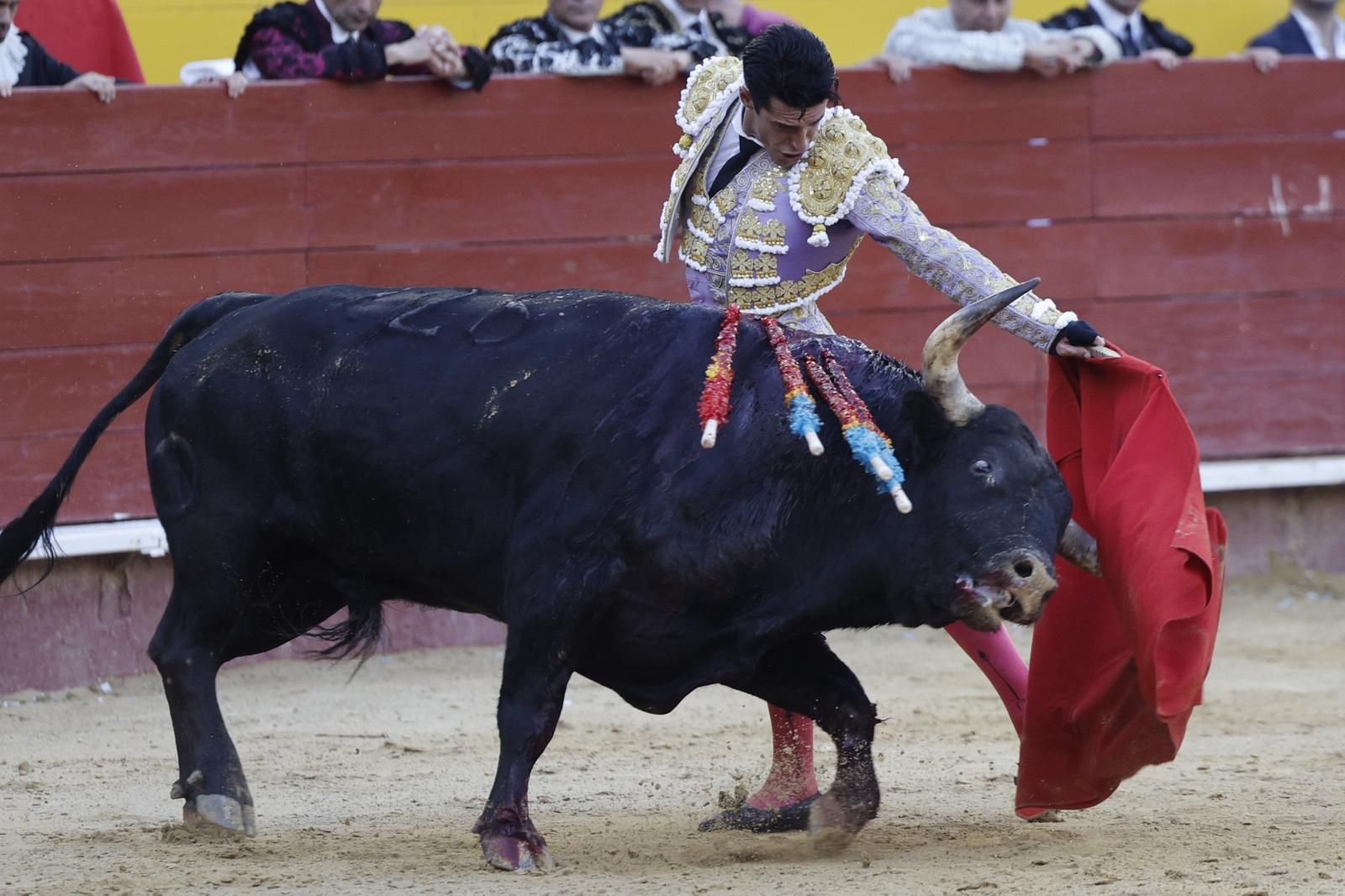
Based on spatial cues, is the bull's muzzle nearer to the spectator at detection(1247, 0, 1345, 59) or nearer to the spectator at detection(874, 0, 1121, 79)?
the spectator at detection(874, 0, 1121, 79)

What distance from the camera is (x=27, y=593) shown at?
5340mm

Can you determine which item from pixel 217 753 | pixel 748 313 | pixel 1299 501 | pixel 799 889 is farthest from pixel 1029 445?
pixel 1299 501

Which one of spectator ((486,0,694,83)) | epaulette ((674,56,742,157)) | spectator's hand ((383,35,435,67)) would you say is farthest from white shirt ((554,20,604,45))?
epaulette ((674,56,742,157))

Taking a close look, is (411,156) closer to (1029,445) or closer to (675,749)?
(675,749)

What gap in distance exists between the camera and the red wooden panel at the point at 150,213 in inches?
210

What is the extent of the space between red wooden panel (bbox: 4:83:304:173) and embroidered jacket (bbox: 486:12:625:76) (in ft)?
2.09

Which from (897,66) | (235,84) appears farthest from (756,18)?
(235,84)

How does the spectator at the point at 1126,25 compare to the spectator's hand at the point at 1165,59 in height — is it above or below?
above

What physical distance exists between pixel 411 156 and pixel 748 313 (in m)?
2.29

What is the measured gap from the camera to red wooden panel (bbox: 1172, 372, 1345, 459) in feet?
21.5

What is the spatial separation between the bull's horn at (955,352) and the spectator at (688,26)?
8.59 ft

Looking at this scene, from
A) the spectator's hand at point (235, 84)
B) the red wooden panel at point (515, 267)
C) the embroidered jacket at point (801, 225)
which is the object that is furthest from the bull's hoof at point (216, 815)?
the spectator's hand at point (235, 84)

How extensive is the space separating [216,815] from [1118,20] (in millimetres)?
4308

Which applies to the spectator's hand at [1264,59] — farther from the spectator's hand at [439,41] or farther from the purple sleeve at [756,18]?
the spectator's hand at [439,41]
